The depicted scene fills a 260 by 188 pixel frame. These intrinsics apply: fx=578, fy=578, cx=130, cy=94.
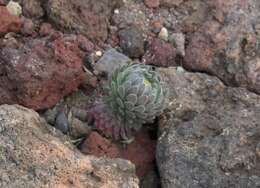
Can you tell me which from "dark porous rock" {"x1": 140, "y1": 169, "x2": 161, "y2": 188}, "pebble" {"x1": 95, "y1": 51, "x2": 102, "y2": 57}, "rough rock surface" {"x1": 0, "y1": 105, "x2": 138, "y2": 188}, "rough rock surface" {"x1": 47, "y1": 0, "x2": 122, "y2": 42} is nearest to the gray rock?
"pebble" {"x1": 95, "y1": 51, "x2": 102, "y2": 57}

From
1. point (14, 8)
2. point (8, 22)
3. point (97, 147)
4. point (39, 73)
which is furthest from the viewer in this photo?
point (14, 8)

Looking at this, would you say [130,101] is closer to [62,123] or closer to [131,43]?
[62,123]

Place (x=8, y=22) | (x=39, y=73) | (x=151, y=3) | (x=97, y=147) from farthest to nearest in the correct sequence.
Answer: (x=151, y=3)
(x=8, y=22)
(x=39, y=73)
(x=97, y=147)

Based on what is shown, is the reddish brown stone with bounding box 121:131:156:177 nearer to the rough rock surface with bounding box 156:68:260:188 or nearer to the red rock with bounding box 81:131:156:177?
the red rock with bounding box 81:131:156:177

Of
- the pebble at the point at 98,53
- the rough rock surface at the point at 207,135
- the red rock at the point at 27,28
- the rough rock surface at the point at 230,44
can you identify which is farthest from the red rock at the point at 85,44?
the rough rock surface at the point at 230,44

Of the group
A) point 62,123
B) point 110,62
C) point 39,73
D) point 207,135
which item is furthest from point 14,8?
point 207,135

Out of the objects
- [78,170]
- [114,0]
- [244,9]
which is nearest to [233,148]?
[78,170]

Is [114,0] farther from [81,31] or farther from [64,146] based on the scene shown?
[64,146]
